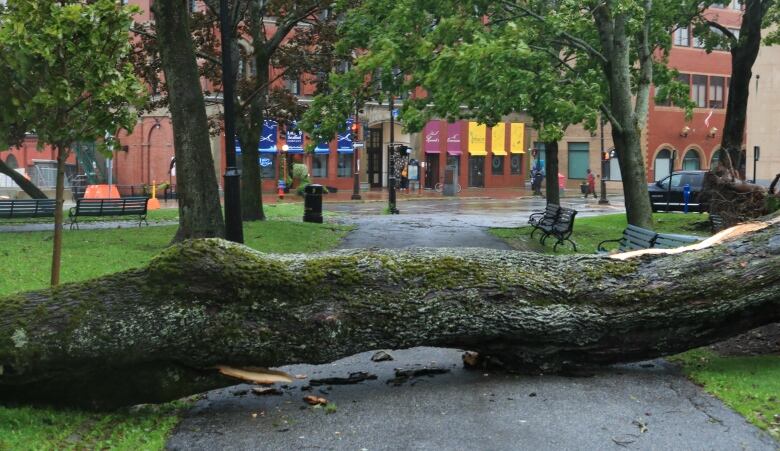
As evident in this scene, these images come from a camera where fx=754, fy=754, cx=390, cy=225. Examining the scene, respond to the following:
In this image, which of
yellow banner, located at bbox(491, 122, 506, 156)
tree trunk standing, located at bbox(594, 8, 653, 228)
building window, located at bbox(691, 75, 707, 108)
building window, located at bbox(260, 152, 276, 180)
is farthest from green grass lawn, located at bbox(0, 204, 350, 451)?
building window, located at bbox(691, 75, 707, 108)

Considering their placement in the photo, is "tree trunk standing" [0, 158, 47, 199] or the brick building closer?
"tree trunk standing" [0, 158, 47, 199]

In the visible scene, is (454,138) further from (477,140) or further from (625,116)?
(625,116)

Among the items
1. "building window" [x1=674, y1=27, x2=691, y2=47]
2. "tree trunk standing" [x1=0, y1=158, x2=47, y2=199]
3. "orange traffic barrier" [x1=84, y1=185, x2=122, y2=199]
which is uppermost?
"building window" [x1=674, y1=27, x2=691, y2=47]

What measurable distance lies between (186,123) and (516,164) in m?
48.6

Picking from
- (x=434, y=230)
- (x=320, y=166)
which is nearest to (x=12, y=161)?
(x=320, y=166)

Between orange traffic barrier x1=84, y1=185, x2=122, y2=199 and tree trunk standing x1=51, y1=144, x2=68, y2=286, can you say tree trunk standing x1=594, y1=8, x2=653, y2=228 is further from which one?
orange traffic barrier x1=84, y1=185, x2=122, y2=199

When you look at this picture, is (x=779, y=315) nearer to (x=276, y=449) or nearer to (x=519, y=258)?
(x=519, y=258)

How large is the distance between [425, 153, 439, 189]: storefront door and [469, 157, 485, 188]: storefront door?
3194 millimetres

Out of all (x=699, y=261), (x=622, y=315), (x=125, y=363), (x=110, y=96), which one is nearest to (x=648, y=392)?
(x=622, y=315)

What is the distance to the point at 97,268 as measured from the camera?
37.5 ft

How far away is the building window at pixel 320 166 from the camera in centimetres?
5309

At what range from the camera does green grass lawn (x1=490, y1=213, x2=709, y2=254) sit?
55.7ft

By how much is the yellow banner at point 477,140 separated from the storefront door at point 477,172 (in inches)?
27.5

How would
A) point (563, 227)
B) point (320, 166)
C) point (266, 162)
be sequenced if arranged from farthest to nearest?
point (320, 166), point (266, 162), point (563, 227)
